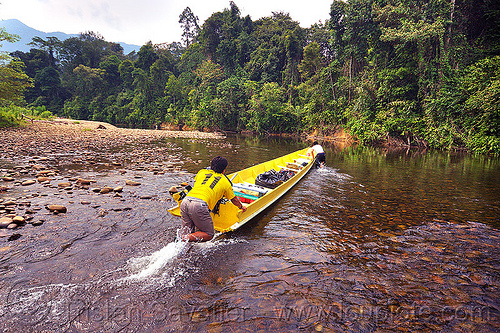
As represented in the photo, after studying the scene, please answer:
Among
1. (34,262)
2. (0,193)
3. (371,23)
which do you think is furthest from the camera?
(371,23)

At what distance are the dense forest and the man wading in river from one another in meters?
19.8

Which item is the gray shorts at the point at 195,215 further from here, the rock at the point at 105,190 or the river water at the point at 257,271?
the rock at the point at 105,190

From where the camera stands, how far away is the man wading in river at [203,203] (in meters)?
3.97

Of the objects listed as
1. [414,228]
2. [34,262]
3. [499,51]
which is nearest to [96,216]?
[34,262]

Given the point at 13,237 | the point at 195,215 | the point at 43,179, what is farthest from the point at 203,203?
the point at 43,179

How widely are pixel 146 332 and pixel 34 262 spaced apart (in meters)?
2.42

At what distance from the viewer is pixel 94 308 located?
282cm

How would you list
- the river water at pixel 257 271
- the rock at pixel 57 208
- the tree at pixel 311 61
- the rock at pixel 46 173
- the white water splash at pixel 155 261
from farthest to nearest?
the tree at pixel 311 61
the rock at pixel 46 173
the rock at pixel 57 208
the white water splash at pixel 155 261
the river water at pixel 257 271

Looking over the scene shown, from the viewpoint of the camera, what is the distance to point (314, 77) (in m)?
33.4

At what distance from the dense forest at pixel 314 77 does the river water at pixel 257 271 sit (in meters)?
16.7

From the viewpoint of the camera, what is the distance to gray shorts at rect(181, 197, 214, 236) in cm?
395

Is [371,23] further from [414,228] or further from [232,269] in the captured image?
[232,269]

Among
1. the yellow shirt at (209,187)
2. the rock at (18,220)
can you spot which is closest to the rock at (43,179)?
the rock at (18,220)

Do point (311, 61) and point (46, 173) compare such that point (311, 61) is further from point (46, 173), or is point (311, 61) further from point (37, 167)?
point (46, 173)
